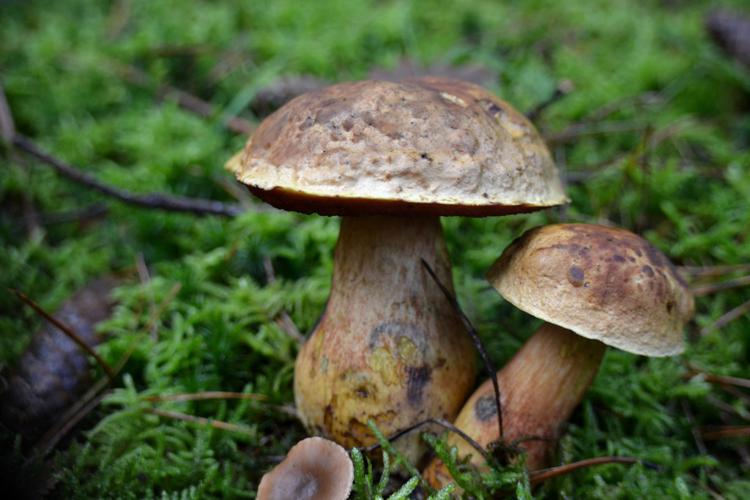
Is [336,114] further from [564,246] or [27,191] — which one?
[27,191]

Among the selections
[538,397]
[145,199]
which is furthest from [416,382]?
[145,199]

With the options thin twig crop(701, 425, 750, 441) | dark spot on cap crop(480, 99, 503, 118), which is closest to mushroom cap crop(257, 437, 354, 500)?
dark spot on cap crop(480, 99, 503, 118)

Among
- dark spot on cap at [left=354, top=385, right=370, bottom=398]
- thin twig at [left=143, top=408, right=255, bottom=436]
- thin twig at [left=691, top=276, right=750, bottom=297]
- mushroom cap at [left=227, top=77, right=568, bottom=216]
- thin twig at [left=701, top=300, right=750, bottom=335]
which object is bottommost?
thin twig at [left=143, top=408, right=255, bottom=436]

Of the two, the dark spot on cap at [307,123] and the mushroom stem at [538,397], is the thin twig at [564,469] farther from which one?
the dark spot on cap at [307,123]

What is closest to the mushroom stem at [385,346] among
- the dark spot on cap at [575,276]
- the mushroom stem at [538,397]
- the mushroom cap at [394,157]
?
the mushroom stem at [538,397]

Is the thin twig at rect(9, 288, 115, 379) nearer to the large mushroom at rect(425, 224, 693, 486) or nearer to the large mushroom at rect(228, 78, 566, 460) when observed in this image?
the large mushroom at rect(228, 78, 566, 460)

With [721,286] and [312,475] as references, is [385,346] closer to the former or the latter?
[312,475]
